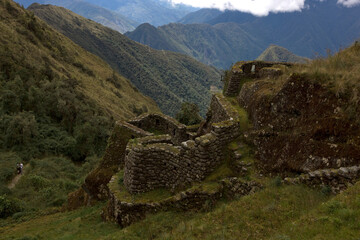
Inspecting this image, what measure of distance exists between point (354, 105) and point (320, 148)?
55.4 inches

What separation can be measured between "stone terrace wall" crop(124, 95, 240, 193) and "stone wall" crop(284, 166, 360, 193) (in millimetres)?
3182

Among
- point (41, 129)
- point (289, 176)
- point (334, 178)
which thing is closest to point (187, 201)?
point (289, 176)

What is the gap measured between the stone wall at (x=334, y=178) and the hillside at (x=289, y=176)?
0.8 inches

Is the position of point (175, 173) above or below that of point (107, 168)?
above

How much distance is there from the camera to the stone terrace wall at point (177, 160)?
8.93m

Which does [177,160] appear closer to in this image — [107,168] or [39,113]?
[107,168]

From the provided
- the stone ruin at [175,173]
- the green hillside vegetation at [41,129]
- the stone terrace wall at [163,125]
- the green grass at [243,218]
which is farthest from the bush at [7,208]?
the green grass at [243,218]

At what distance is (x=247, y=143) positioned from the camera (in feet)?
30.9

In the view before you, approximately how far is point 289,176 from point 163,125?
1053cm

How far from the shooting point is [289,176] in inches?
291

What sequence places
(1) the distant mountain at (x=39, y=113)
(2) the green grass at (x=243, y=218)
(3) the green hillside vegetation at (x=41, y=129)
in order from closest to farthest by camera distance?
(2) the green grass at (x=243, y=218) → (3) the green hillside vegetation at (x=41, y=129) → (1) the distant mountain at (x=39, y=113)

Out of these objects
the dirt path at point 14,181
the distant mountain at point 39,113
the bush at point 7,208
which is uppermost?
the distant mountain at point 39,113

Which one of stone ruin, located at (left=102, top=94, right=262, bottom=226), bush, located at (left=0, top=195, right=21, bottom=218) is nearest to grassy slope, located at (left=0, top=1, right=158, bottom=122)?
bush, located at (left=0, top=195, right=21, bottom=218)

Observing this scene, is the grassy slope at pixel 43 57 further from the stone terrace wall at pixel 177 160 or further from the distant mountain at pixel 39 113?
the stone terrace wall at pixel 177 160
